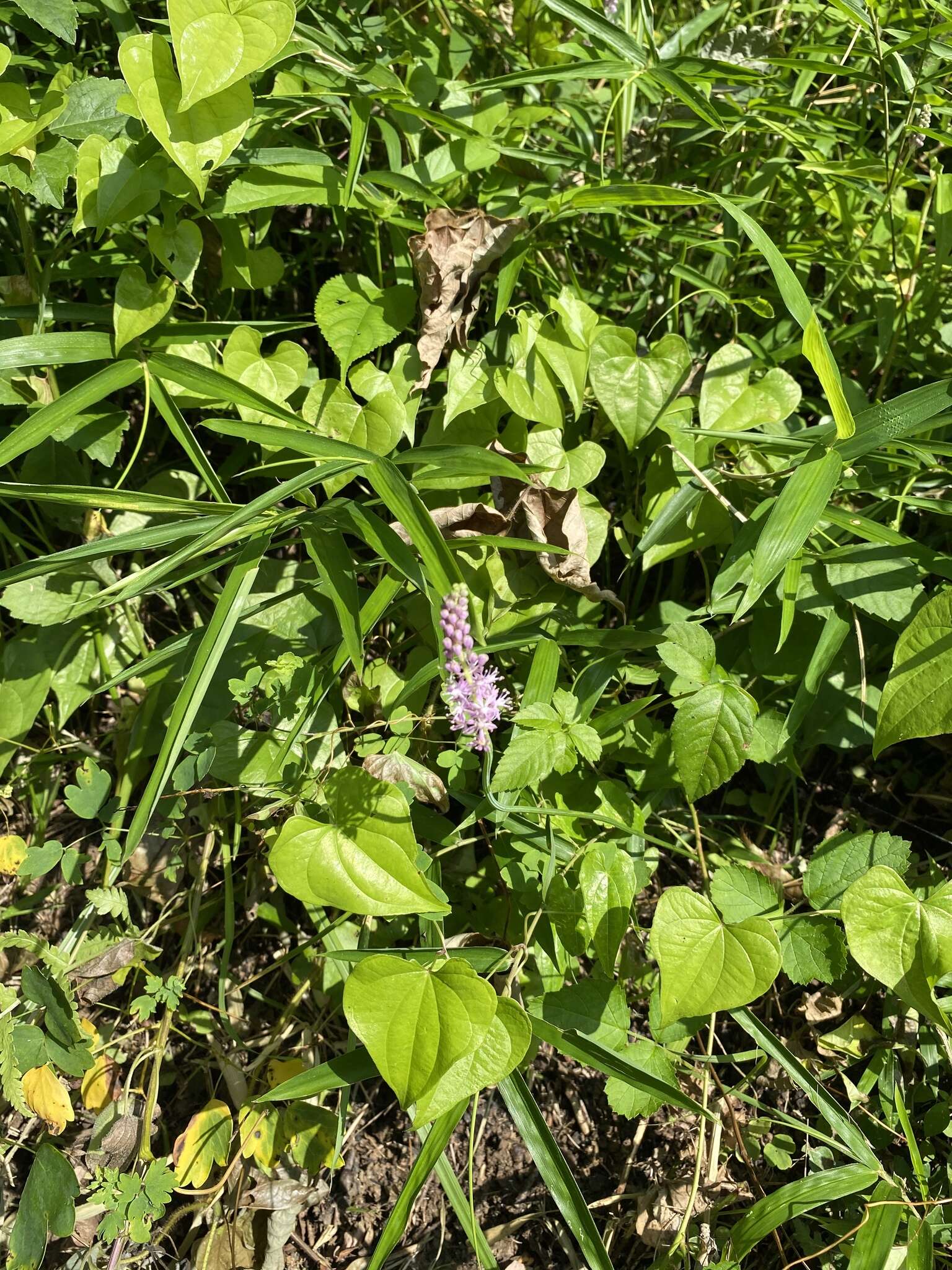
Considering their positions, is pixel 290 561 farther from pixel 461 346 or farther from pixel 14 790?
pixel 14 790

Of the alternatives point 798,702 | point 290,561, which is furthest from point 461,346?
point 798,702

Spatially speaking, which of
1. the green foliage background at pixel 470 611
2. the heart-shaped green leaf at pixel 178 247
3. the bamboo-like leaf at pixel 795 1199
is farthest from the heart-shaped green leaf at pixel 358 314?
the bamboo-like leaf at pixel 795 1199

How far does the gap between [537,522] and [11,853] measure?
36.3 inches

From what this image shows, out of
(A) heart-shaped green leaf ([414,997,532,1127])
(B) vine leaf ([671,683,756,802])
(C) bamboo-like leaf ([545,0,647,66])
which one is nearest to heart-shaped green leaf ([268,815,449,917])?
(A) heart-shaped green leaf ([414,997,532,1127])

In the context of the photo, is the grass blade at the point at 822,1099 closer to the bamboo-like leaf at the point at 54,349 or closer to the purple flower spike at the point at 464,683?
the purple flower spike at the point at 464,683

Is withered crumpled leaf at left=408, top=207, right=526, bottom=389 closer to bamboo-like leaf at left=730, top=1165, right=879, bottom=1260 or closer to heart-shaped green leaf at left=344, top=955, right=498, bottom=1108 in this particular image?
heart-shaped green leaf at left=344, top=955, right=498, bottom=1108

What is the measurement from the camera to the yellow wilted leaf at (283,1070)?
4.36 feet

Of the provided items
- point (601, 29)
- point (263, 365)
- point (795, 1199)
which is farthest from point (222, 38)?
point (795, 1199)

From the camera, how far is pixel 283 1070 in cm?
133

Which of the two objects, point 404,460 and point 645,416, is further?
point 645,416

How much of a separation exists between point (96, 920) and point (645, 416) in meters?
1.14

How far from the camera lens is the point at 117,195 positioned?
3.84 ft

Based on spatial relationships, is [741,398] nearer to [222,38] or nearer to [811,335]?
[811,335]

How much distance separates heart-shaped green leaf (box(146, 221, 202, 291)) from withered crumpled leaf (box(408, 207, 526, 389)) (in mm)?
306
